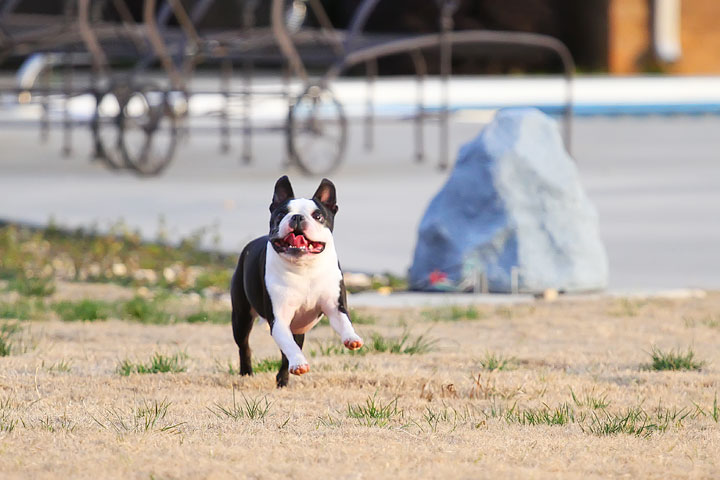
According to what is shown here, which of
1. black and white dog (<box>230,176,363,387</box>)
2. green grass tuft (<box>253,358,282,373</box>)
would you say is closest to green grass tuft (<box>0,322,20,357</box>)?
green grass tuft (<box>253,358,282,373</box>)

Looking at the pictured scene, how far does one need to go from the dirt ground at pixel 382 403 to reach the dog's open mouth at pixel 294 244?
0.50 metres

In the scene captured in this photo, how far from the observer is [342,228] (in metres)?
10.3

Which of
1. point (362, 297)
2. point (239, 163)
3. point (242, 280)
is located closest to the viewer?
point (242, 280)

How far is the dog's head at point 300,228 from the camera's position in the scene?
433 centimetres

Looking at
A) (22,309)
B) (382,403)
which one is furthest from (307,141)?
(382,403)

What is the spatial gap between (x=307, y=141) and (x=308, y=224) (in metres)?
10.5

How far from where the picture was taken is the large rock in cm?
761

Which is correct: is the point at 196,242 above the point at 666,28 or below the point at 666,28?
below

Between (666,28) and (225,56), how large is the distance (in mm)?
17212

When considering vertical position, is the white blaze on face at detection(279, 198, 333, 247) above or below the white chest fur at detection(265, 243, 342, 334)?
above

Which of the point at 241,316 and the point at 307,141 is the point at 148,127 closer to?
the point at 307,141

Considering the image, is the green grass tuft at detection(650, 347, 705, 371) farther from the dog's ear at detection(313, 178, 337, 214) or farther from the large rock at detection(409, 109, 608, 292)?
the large rock at detection(409, 109, 608, 292)

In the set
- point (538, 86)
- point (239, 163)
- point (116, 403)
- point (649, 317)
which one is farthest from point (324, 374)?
point (538, 86)

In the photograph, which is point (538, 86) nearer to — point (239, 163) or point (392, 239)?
point (239, 163)
